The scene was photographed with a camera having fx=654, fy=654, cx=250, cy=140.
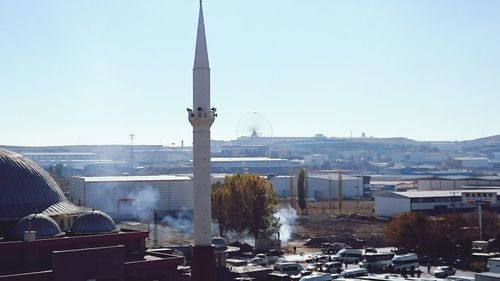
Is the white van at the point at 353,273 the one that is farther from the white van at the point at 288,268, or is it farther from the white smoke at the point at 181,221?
the white smoke at the point at 181,221

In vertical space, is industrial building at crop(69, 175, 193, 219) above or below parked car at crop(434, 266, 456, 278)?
above

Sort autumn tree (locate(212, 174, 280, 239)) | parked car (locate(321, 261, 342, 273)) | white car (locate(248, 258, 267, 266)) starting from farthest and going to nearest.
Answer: autumn tree (locate(212, 174, 280, 239)) → white car (locate(248, 258, 267, 266)) → parked car (locate(321, 261, 342, 273))

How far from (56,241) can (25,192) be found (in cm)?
499

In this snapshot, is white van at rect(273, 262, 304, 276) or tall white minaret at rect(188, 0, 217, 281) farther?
white van at rect(273, 262, 304, 276)

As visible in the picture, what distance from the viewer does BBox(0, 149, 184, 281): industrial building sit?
83.5ft

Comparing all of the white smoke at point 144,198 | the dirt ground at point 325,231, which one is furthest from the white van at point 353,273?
the white smoke at point 144,198

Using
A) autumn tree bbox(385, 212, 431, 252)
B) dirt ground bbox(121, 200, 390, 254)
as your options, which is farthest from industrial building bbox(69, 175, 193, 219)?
autumn tree bbox(385, 212, 431, 252)

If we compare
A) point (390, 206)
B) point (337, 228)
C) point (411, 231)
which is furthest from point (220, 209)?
point (390, 206)

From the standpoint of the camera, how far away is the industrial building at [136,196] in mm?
66875

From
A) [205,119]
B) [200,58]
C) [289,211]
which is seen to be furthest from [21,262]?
[289,211]

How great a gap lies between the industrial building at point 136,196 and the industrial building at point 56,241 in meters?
34.2

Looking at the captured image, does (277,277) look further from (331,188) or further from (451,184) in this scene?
(331,188)

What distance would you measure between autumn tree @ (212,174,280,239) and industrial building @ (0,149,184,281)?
18804 millimetres

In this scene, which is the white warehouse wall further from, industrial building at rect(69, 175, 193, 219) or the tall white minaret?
the tall white minaret
